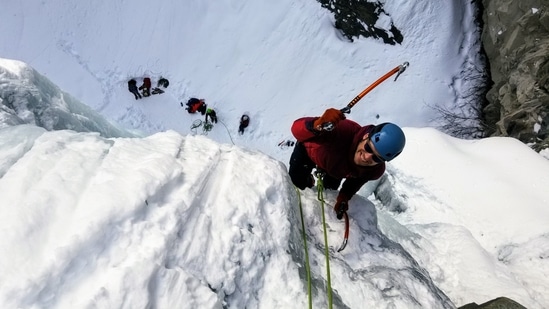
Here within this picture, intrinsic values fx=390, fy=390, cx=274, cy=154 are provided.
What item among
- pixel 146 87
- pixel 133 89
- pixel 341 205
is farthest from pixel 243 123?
pixel 341 205

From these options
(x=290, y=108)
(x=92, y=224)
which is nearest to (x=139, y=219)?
(x=92, y=224)

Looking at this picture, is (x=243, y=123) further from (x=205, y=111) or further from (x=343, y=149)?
(x=343, y=149)

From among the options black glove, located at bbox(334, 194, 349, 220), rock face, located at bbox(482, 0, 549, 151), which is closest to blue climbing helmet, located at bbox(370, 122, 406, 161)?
black glove, located at bbox(334, 194, 349, 220)

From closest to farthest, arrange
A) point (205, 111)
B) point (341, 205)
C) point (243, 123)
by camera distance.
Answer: point (341, 205)
point (243, 123)
point (205, 111)

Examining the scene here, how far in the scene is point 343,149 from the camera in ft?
9.53

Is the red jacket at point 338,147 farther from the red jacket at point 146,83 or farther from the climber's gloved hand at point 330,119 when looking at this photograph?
the red jacket at point 146,83

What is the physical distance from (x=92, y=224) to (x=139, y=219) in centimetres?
25

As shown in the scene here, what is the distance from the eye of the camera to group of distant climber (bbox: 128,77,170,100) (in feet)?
35.2

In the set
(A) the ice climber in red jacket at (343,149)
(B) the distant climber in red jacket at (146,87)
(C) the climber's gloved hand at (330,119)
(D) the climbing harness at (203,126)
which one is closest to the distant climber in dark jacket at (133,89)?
(B) the distant climber in red jacket at (146,87)

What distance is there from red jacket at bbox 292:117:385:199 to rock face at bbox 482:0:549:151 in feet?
13.7

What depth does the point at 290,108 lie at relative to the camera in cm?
1024

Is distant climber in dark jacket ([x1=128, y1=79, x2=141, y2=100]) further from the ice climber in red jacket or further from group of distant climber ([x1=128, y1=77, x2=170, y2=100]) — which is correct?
the ice climber in red jacket

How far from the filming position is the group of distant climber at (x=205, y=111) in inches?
399

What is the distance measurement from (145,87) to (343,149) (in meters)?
9.08
